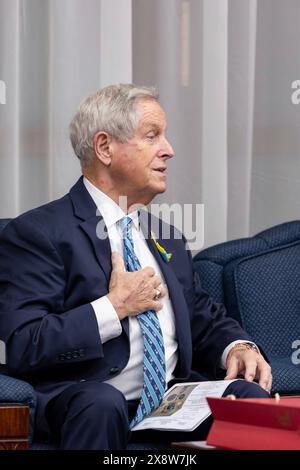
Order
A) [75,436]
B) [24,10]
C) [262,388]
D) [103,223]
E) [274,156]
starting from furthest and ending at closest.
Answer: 1. [274,156]
2. [24,10]
3. [103,223]
4. [262,388]
5. [75,436]

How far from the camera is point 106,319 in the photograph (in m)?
2.27

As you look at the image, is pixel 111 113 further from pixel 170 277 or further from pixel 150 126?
pixel 170 277

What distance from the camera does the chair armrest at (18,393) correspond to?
210 centimetres

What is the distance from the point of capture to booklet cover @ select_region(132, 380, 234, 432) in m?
2.13

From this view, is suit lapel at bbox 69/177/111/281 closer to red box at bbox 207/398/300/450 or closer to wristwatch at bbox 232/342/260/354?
wristwatch at bbox 232/342/260/354

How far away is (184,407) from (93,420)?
0.83 ft

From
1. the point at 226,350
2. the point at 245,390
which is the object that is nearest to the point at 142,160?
the point at 226,350

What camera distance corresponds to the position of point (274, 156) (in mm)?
3168

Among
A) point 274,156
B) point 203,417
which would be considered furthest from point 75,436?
point 274,156

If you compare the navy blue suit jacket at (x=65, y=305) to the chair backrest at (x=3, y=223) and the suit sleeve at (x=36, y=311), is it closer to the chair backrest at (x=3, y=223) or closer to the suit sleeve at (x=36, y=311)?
the suit sleeve at (x=36, y=311)

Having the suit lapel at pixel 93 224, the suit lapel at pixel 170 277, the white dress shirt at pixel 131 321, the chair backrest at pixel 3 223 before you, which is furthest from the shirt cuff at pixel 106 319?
the chair backrest at pixel 3 223

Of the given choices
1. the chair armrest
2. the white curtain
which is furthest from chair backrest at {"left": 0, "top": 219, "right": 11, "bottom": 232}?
the chair armrest

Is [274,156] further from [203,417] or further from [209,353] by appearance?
[203,417]
